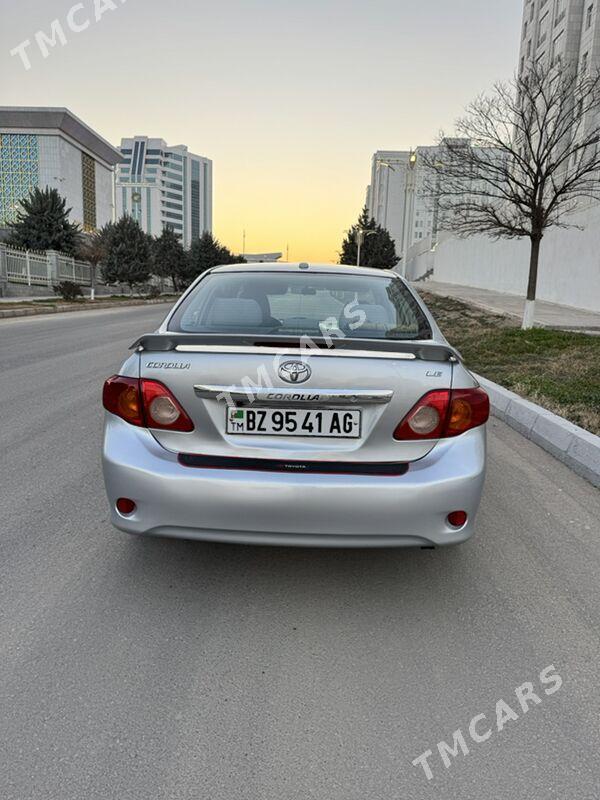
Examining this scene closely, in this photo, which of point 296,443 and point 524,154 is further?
point 524,154

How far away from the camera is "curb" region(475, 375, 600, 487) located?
504 centimetres

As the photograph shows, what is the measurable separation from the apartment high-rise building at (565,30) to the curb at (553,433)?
3407cm

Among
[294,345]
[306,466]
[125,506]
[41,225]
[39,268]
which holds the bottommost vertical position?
[125,506]

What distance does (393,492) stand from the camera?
2631 millimetres

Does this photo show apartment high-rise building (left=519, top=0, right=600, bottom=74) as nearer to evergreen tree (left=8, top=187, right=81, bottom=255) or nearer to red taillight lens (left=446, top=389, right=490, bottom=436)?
evergreen tree (left=8, top=187, right=81, bottom=255)

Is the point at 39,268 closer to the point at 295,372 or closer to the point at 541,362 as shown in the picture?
the point at 541,362

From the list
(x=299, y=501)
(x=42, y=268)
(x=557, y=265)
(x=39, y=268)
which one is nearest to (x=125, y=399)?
(x=299, y=501)

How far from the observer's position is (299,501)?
8.57 ft

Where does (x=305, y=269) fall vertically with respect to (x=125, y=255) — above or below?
below

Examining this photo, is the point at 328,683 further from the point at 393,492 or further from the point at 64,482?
the point at 64,482

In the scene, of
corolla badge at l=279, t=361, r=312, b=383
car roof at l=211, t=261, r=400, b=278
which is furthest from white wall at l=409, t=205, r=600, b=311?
corolla badge at l=279, t=361, r=312, b=383

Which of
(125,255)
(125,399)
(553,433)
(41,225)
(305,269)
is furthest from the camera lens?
(125,255)

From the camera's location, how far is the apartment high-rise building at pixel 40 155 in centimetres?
6719

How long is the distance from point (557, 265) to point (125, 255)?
106 ft
